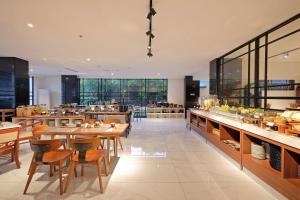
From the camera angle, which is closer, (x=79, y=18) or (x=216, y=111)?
(x=79, y=18)

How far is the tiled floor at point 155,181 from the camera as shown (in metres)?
2.70

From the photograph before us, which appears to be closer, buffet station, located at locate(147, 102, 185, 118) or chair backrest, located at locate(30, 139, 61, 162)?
chair backrest, located at locate(30, 139, 61, 162)

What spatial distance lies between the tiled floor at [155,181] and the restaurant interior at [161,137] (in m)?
0.02

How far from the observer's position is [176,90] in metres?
13.5

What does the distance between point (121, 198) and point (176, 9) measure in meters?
3.01

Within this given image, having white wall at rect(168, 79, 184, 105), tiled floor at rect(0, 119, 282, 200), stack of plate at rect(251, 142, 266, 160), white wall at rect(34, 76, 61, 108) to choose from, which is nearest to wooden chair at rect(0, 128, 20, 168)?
tiled floor at rect(0, 119, 282, 200)

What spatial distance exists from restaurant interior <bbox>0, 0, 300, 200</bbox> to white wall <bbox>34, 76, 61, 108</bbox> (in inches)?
224

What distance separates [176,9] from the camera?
3023mm

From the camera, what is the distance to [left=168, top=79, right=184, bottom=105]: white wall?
13.4 m

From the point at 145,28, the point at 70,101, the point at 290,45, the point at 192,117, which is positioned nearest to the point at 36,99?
the point at 70,101

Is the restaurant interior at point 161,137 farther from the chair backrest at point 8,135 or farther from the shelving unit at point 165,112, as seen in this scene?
the shelving unit at point 165,112

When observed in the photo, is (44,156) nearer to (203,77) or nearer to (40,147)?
(40,147)

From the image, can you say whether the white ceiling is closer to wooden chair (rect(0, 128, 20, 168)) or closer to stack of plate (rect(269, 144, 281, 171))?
wooden chair (rect(0, 128, 20, 168))

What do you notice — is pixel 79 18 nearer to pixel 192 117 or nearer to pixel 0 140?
pixel 0 140
